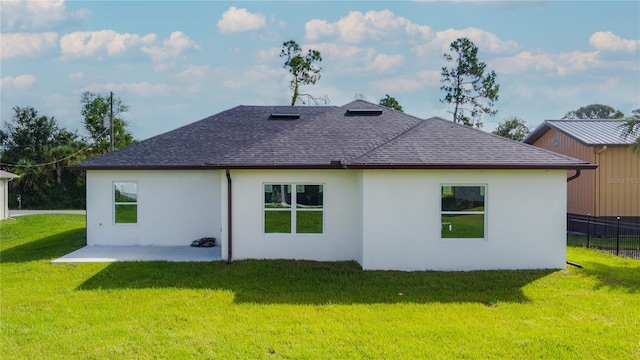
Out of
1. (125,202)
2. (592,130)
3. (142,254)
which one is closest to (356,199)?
(142,254)

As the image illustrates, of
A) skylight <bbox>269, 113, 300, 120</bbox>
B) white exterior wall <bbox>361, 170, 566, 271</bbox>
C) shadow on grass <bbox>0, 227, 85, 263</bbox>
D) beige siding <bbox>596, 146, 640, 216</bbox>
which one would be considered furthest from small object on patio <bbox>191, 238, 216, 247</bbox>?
beige siding <bbox>596, 146, 640, 216</bbox>

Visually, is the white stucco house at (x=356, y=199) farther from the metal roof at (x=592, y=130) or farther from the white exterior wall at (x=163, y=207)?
the metal roof at (x=592, y=130)

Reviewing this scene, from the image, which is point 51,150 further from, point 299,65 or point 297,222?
point 297,222

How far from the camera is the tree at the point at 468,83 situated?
1304 inches

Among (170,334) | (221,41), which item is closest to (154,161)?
(221,41)

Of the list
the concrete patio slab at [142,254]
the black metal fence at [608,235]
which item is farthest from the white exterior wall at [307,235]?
the black metal fence at [608,235]

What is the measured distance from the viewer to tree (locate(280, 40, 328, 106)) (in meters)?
34.2

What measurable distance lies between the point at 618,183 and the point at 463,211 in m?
11.5

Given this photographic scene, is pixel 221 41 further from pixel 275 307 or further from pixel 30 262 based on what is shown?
pixel 275 307

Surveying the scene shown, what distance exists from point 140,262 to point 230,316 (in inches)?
195

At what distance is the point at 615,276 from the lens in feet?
32.8

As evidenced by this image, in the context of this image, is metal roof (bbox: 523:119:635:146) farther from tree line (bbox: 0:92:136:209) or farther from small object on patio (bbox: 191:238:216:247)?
tree line (bbox: 0:92:136:209)

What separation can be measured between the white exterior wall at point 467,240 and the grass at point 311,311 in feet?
1.48

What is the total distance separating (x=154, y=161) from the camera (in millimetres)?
13664
